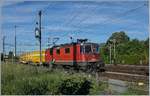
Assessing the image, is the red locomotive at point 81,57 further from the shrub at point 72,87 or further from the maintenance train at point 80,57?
the shrub at point 72,87

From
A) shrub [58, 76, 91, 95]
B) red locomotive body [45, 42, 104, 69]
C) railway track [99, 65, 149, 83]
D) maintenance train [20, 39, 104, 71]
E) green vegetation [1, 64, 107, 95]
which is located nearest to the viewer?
green vegetation [1, 64, 107, 95]

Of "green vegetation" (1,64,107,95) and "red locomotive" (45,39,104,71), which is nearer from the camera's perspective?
"green vegetation" (1,64,107,95)

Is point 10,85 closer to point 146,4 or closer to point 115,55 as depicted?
point 146,4

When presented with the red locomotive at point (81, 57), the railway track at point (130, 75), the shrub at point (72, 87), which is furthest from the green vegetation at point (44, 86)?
the red locomotive at point (81, 57)

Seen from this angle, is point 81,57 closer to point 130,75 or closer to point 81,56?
point 81,56

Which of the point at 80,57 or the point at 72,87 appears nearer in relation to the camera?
the point at 72,87

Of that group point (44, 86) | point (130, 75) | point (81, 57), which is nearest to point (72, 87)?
point (44, 86)

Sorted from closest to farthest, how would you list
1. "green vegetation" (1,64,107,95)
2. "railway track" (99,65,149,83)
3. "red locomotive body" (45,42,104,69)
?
"green vegetation" (1,64,107,95), "railway track" (99,65,149,83), "red locomotive body" (45,42,104,69)

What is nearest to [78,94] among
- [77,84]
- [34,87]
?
[77,84]

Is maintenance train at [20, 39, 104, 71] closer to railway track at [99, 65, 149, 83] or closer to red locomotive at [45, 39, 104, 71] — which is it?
red locomotive at [45, 39, 104, 71]

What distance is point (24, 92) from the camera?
605 cm

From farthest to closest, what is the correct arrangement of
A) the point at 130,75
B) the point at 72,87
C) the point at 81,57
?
the point at 81,57 < the point at 130,75 < the point at 72,87

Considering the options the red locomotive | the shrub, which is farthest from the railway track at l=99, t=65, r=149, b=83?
the shrub

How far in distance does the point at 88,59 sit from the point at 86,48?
1.03 meters
